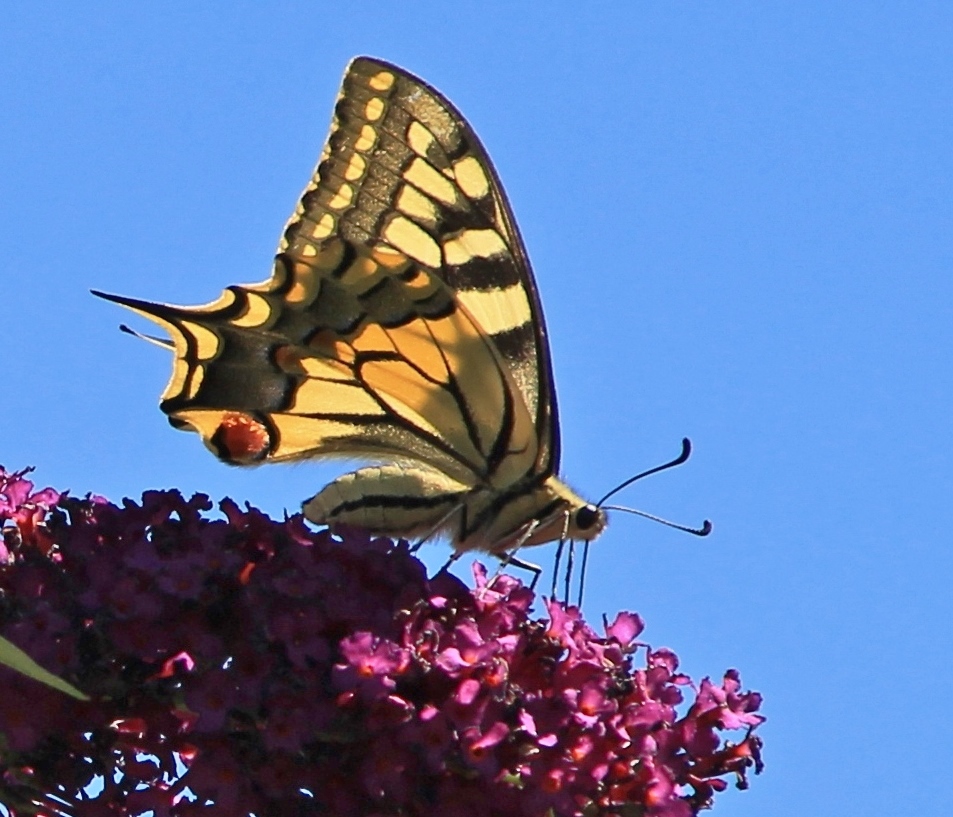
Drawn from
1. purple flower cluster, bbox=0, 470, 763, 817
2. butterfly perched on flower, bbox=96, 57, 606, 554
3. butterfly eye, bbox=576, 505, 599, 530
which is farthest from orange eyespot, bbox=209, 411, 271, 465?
butterfly eye, bbox=576, 505, 599, 530

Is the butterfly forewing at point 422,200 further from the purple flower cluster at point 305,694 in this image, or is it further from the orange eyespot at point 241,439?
the purple flower cluster at point 305,694

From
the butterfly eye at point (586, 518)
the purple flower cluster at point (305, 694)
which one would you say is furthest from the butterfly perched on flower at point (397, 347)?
the purple flower cluster at point (305, 694)

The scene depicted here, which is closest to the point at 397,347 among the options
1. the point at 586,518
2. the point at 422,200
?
the point at 422,200

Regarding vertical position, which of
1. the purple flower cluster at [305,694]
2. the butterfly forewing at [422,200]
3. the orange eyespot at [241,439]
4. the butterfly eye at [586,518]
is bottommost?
the purple flower cluster at [305,694]

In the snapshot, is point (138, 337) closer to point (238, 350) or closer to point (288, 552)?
point (238, 350)

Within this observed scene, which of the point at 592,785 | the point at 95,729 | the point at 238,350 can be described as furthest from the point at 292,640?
the point at 238,350

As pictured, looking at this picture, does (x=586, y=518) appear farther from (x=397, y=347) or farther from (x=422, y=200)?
(x=422, y=200)
